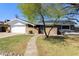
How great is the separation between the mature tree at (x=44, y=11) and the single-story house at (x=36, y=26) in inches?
4.4

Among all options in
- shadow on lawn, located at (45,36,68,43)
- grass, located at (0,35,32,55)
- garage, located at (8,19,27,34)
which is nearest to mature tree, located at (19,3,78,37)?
Result: shadow on lawn, located at (45,36,68,43)

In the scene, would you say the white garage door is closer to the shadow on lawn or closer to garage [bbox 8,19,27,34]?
garage [bbox 8,19,27,34]

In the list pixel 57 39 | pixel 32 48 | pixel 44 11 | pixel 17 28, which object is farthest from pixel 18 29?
pixel 57 39

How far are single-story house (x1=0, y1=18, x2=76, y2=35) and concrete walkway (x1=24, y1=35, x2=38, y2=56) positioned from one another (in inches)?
7.3

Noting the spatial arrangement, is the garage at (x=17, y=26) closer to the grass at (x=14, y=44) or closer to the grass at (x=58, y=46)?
the grass at (x=14, y=44)

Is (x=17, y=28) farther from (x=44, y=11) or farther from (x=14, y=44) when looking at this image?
(x=44, y=11)

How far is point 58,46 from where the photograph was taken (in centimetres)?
562

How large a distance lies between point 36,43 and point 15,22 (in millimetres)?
617

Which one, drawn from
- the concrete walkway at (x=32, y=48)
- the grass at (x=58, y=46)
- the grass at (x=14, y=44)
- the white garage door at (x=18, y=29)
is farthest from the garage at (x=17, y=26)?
the grass at (x=58, y=46)

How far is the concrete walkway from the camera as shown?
5457 mm

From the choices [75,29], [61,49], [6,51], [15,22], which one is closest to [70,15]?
[75,29]

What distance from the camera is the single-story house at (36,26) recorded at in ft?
18.4

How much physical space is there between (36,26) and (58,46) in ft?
2.03

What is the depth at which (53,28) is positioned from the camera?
222 inches
